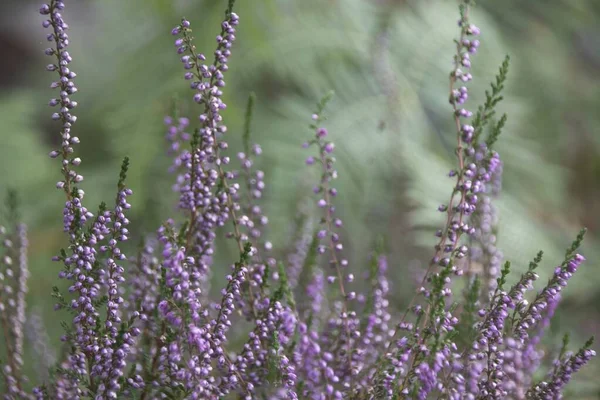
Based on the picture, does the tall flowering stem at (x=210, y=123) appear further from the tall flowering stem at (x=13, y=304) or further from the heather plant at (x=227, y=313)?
the tall flowering stem at (x=13, y=304)

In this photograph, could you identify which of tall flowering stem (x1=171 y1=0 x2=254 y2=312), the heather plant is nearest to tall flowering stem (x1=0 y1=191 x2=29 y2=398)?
the heather plant

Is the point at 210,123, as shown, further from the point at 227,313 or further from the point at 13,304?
the point at 13,304

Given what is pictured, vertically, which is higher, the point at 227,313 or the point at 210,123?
the point at 210,123

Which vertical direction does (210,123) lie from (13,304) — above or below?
above

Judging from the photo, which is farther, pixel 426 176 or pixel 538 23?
pixel 538 23

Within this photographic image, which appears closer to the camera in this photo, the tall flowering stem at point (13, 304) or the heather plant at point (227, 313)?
the heather plant at point (227, 313)

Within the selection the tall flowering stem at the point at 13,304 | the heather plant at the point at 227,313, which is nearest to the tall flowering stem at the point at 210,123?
the heather plant at the point at 227,313

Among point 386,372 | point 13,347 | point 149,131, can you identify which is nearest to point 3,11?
point 149,131

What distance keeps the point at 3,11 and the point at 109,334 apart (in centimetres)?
507

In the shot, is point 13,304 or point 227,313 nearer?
point 227,313

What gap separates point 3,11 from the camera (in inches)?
207

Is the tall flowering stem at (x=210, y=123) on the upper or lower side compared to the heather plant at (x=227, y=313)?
upper

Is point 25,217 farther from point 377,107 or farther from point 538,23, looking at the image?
point 538,23

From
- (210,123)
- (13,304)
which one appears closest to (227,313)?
(210,123)
